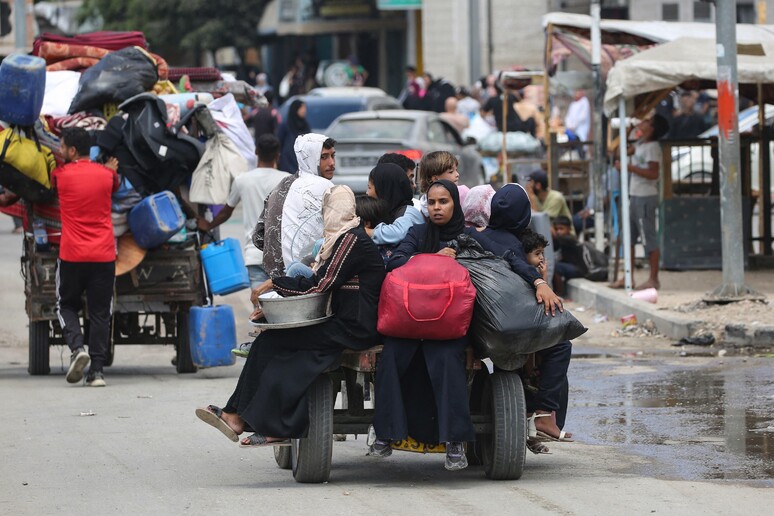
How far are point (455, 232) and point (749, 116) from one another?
59.3 feet

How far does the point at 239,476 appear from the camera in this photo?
8141 millimetres

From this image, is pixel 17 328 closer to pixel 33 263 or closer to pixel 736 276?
pixel 33 263

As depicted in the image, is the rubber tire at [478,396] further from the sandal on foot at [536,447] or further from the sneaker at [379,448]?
the sneaker at [379,448]

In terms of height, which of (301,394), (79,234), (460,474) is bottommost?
(460,474)

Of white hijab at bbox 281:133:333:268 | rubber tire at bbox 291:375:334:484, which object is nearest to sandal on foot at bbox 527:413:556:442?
rubber tire at bbox 291:375:334:484

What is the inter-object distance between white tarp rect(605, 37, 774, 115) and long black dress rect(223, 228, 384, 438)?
7919mm

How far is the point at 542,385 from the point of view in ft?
25.7

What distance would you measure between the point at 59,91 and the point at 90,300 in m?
2.08

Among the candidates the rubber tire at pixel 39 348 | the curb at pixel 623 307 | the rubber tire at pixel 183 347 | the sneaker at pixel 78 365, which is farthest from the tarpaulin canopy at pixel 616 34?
the sneaker at pixel 78 365

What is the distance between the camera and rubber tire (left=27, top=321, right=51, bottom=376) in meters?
12.1

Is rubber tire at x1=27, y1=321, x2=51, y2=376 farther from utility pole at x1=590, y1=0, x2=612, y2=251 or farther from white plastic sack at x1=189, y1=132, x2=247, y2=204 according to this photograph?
utility pole at x1=590, y1=0, x2=612, y2=251

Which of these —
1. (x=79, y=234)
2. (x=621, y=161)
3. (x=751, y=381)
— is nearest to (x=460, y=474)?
(x=751, y=381)

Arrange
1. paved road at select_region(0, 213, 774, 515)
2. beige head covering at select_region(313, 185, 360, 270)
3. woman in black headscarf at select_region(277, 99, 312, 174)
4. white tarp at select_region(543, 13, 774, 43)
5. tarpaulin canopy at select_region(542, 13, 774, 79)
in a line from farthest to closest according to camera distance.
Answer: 1. woman in black headscarf at select_region(277, 99, 312, 174)
2. tarpaulin canopy at select_region(542, 13, 774, 79)
3. white tarp at select_region(543, 13, 774, 43)
4. beige head covering at select_region(313, 185, 360, 270)
5. paved road at select_region(0, 213, 774, 515)

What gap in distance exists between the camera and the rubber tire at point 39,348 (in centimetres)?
1209
